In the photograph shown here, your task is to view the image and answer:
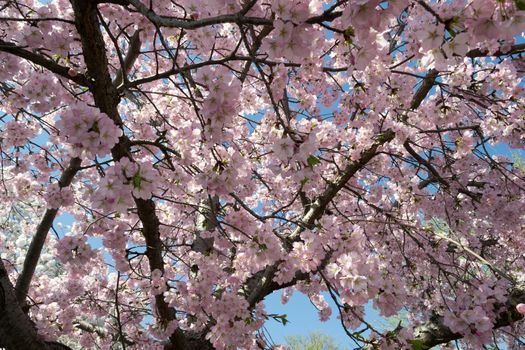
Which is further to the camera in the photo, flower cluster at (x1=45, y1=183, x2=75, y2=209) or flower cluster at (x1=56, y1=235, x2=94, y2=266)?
flower cluster at (x1=45, y1=183, x2=75, y2=209)

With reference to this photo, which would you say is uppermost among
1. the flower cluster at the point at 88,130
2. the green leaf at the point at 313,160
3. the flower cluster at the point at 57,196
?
the flower cluster at the point at 57,196

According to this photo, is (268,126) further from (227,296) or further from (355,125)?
(227,296)

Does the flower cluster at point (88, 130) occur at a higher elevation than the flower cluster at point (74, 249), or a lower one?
lower

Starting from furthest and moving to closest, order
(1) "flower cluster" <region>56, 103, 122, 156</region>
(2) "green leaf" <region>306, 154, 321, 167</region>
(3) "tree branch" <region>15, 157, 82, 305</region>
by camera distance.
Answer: (3) "tree branch" <region>15, 157, 82, 305</region> → (1) "flower cluster" <region>56, 103, 122, 156</region> → (2) "green leaf" <region>306, 154, 321, 167</region>

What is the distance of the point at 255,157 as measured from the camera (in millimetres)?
5027

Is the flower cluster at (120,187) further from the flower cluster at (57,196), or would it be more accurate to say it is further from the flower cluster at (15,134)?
the flower cluster at (15,134)

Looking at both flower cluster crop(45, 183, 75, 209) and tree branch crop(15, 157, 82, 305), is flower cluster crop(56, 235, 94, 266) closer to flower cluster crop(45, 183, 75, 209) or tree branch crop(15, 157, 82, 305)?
flower cluster crop(45, 183, 75, 209)

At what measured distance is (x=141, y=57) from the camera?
641cm

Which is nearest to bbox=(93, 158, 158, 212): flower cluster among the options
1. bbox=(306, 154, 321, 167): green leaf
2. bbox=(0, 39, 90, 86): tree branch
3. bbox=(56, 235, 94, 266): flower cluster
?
bbox=(306, 154, 321, 167): green leaf

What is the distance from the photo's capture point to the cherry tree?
2057mm

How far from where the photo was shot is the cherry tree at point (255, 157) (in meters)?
2.06

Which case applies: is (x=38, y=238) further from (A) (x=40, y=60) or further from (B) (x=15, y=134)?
(A) (x=40, y=60)

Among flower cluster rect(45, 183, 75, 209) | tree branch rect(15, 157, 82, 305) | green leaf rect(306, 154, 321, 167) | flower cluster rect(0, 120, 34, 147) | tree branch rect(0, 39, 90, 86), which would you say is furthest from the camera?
flower cluster rect(0, 120, 34, 147)

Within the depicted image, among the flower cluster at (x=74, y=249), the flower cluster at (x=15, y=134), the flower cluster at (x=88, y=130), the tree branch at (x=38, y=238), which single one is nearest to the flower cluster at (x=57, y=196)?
the flower cluster at (x=74, y=249)
